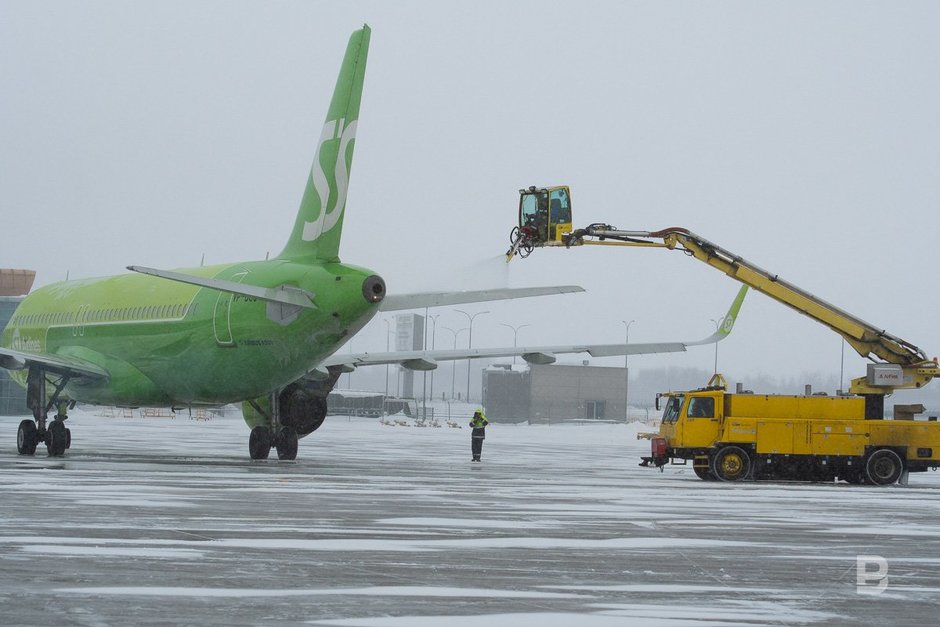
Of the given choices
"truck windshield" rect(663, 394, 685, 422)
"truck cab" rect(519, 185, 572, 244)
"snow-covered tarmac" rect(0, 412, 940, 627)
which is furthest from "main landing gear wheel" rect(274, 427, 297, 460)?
"truck windshield" rect(663, 394, 685, 422)

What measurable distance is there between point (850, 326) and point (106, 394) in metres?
18.2

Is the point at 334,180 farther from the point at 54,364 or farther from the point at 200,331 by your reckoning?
the point at 54,364

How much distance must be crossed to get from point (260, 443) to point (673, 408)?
998cm

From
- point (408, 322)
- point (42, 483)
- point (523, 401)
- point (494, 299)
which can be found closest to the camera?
point (42, 483)

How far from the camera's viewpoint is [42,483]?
19.8 meters

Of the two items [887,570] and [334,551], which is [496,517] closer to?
[334,551]

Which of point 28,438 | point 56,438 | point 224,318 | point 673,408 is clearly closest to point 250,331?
point 224,318

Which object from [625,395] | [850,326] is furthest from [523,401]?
[850,326]

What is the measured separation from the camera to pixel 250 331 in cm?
2577

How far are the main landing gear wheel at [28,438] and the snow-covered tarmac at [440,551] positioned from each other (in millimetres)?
5314

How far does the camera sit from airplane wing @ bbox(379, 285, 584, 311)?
23562 mm

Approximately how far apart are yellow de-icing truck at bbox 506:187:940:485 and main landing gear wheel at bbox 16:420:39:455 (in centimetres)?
1193

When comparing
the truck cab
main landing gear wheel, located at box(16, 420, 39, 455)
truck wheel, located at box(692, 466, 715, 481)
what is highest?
the truck cab

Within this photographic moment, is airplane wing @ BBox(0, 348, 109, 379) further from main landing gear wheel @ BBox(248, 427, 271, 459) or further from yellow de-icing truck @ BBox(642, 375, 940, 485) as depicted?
yellow de-icing truck @ BBox(642, 375, 940, 485)
